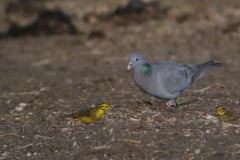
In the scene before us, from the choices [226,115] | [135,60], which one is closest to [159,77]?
[135,60]

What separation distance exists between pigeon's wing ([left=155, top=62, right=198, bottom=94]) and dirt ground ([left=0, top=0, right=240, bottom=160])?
1.39 ft

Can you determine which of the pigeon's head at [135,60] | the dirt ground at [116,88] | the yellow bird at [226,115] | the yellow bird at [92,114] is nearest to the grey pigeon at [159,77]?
the pigeon's head at [135,60]

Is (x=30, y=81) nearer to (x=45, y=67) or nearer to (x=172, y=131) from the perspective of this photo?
(x=45, y=67)

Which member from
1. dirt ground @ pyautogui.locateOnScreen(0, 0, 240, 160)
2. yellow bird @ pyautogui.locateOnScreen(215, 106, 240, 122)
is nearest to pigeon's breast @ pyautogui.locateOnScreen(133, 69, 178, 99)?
dirt ground @ pyautogui.locateOnScreen(0, 0, 240, 160)

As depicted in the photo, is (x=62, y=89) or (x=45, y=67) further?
(x=45, y=67)

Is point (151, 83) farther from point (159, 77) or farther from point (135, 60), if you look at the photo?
point (135, 60)

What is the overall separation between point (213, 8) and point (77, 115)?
8.52m

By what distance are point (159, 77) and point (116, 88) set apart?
7.07ft

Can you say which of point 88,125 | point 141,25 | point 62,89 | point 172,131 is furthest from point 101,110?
point 141,25

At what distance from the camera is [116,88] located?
762 centimetres

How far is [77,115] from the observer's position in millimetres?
5469

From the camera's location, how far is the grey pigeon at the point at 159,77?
5539 mm

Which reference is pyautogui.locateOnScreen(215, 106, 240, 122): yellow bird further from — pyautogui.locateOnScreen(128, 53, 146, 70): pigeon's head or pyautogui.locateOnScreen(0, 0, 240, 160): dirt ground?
pyautogui.locateOnScreen(128, 53, 146, 70): pigeon's head

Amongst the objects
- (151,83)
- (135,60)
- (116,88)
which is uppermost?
(135,60)
